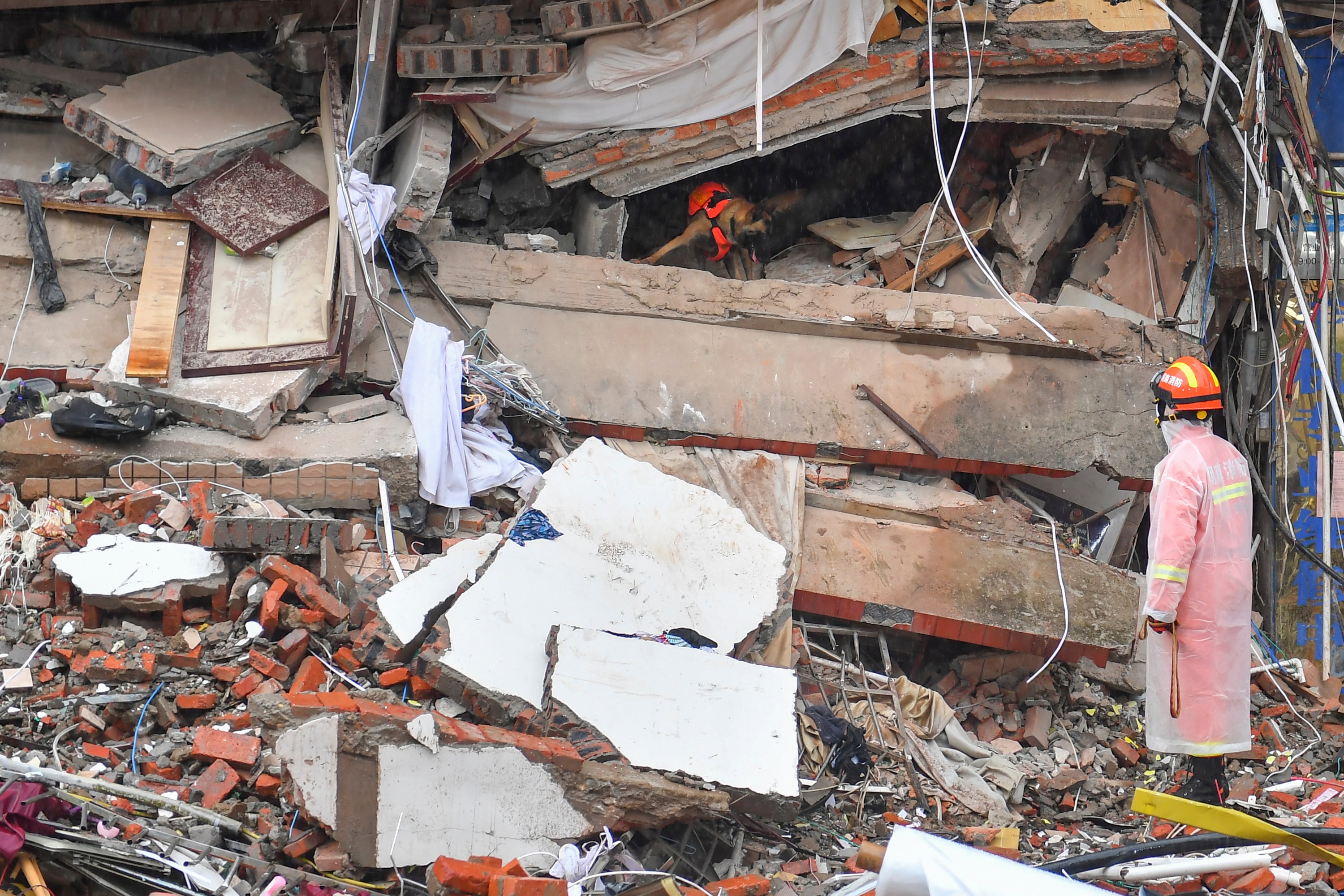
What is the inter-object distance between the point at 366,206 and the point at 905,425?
10.2 ft

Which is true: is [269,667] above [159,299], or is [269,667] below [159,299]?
below

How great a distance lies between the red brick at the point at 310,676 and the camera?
4.42m

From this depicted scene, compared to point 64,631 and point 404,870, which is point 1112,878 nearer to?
point 404,870

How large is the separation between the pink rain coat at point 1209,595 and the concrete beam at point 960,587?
1.02m

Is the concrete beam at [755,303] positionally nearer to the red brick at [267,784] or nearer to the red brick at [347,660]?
the red brick at [347,660]

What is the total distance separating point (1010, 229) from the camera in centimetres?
757

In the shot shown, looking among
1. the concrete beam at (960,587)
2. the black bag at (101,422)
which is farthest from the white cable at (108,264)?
the concrete beam at (960,587)

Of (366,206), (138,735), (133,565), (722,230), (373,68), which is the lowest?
(138,735)

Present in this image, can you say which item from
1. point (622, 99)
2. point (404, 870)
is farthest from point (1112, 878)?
point (622, 99)

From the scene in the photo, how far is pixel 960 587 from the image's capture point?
578cm

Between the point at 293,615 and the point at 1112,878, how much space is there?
3.17 metres

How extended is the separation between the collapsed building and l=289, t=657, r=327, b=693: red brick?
0.03 m

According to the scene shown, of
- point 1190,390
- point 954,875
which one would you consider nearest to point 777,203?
point 1190,390

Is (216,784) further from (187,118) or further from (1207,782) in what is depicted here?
(187,118)
